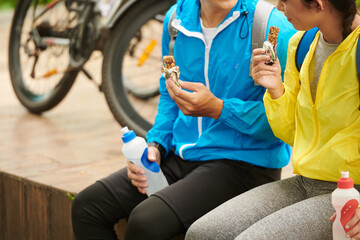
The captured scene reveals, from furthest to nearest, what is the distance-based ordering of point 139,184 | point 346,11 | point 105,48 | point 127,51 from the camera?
point 127,51 < point 105,48 < point 139,184 < point 346,11

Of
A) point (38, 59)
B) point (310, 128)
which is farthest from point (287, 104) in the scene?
point (38, 59)

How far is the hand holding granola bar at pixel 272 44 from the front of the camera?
2.14 m

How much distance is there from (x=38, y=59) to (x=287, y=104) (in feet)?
9.50

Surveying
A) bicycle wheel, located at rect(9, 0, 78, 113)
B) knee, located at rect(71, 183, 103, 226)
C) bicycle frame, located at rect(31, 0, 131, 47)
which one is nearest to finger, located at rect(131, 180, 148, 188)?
knee, located at rect(71, 183, 103, 226)

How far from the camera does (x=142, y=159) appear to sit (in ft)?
8.05

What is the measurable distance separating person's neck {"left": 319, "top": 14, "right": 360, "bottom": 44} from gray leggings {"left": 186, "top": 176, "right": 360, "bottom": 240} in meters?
0.45

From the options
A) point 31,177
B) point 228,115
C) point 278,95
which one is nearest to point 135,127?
point 31,177

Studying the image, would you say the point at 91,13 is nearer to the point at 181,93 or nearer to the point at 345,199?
the point at 181,93

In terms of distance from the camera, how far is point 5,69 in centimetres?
716

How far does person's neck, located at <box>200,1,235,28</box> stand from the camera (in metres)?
2.49

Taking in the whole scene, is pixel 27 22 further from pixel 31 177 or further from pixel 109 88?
pixel 31 177

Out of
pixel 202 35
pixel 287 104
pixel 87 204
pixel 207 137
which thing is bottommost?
pixel 87 204

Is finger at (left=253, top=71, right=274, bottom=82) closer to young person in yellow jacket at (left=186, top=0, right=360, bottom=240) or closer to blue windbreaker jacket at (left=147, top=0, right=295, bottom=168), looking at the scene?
young person in yellow jacket at (left=186, top=0, right=360, bottom=240)

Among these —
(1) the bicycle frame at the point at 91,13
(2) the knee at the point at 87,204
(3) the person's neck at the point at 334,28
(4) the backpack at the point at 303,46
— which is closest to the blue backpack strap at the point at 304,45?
(4) the backpack at the point at 303,46
